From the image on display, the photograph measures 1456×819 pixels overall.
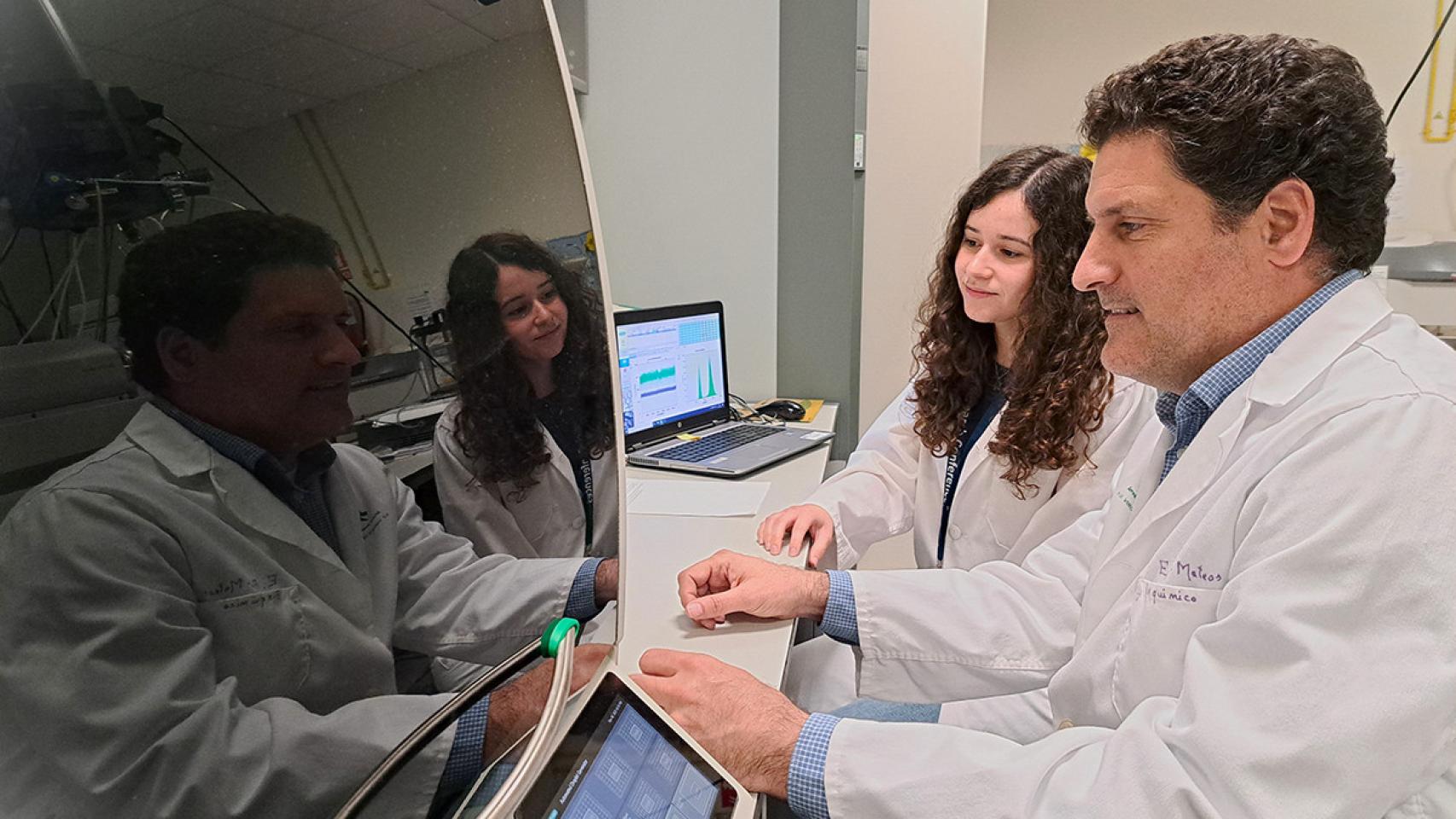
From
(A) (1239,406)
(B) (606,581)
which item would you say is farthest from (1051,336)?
(B) (606,581)

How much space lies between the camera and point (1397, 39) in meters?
3.19

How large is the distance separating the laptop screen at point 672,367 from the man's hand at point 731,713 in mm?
1160

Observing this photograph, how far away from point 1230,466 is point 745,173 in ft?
6.24

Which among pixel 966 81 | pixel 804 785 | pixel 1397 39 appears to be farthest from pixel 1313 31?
pixel 804 785

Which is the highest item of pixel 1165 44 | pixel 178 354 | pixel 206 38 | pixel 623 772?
pixel 1165 44

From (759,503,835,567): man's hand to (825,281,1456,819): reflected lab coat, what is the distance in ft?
1.59

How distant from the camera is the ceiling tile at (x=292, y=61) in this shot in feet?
1.03

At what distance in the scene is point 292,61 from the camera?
33cm

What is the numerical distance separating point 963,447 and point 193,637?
1.51m

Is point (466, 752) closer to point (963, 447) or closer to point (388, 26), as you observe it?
point (388, 26)

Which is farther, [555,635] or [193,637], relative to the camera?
[555,635]

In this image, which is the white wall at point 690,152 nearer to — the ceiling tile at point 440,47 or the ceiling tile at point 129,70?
the ceiling tile at point 440,47

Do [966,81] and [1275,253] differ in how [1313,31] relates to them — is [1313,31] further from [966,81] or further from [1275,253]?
[1275,253]

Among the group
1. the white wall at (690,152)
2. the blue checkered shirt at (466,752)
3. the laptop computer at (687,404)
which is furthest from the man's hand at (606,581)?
the white wall at (690,152)
